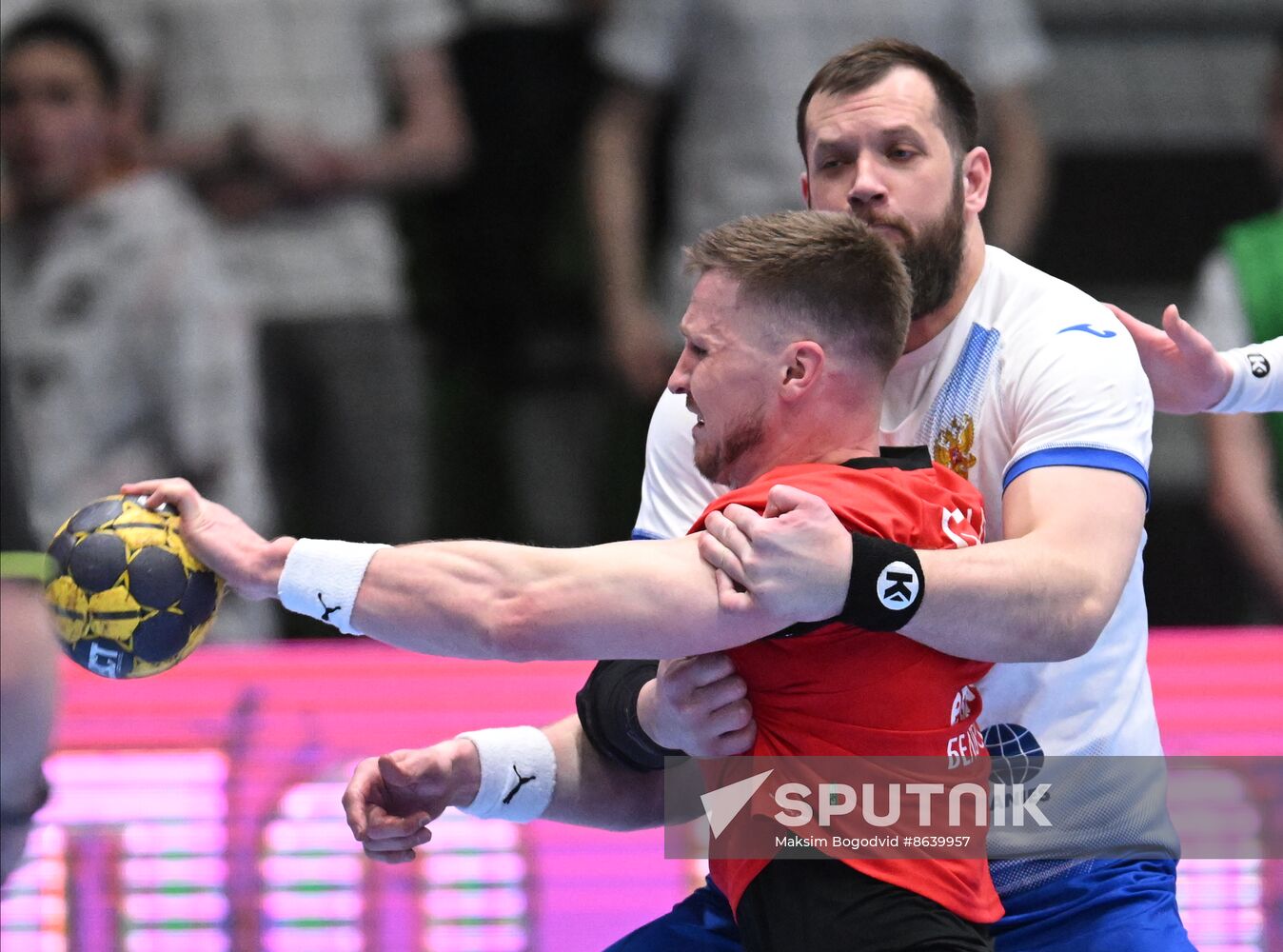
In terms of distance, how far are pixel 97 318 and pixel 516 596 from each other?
143 inches

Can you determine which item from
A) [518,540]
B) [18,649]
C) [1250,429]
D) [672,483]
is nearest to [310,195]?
[518,540]

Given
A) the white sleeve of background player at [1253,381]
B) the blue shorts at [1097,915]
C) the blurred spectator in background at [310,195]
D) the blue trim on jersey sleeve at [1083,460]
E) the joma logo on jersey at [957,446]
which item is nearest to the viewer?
the blue trim on jersey sleeve at [1083,460]

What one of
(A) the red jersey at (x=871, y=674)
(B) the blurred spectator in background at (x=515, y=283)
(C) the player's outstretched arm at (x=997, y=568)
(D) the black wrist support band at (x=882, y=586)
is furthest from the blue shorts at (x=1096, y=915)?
(B) the blurred spectator in background at (x=515, y=283)

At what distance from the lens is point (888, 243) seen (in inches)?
110

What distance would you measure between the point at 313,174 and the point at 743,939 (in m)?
3.95

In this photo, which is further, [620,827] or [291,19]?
[291,19]

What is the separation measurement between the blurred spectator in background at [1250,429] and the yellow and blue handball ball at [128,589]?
394 centimetres

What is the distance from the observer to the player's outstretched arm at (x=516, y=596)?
253 centimetres

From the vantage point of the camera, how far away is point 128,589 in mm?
2707

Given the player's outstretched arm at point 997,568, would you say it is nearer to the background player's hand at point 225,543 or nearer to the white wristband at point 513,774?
the background player's hand at point 225,543

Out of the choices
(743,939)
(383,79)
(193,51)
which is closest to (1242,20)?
(383,79)

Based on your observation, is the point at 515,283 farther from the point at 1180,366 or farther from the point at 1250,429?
the point at 1180,366

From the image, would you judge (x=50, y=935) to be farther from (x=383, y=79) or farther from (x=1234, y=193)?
(x=1234, y=193)

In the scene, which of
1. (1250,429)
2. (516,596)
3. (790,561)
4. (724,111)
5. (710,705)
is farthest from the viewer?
(724,111)
